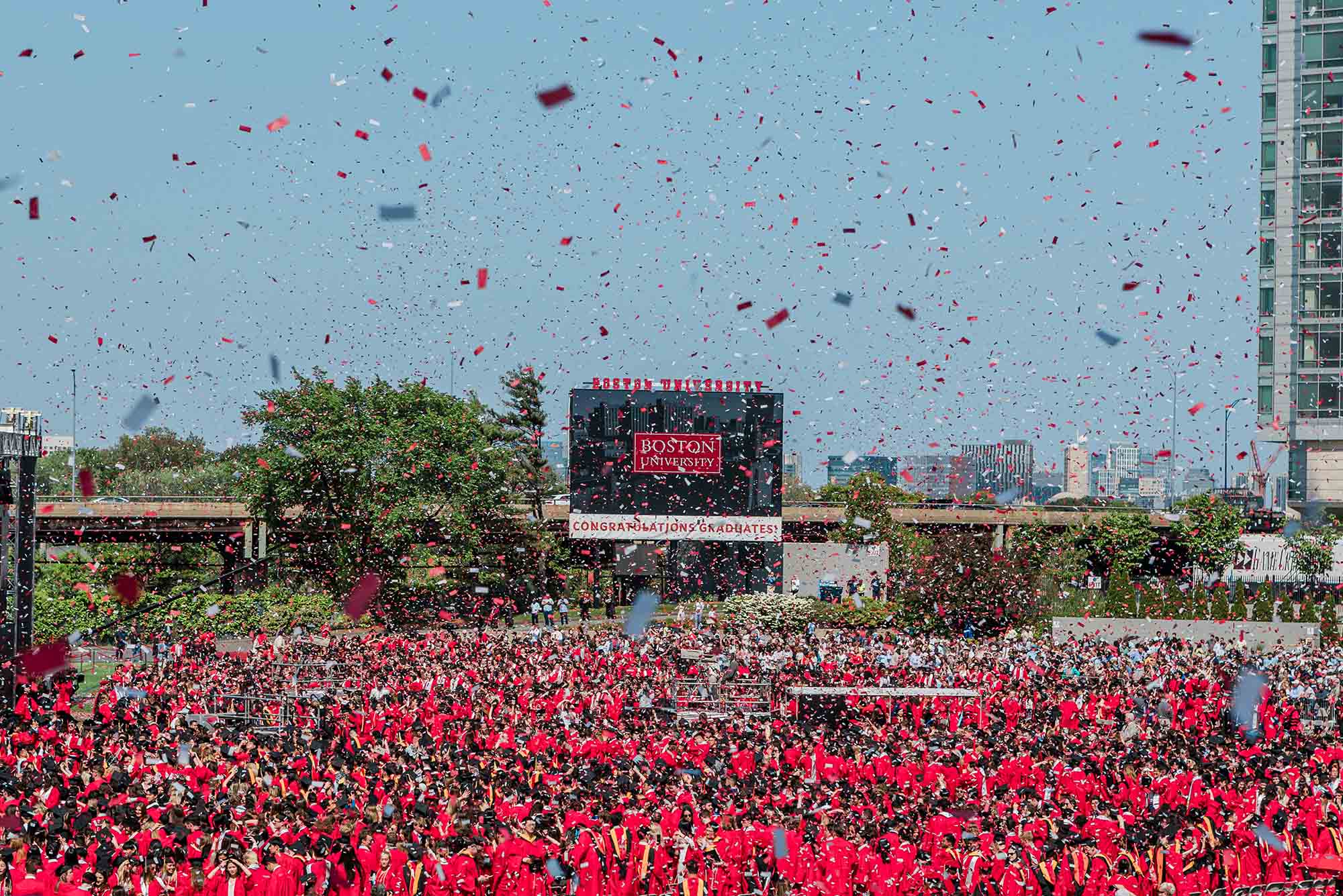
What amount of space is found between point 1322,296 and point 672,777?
54135mm

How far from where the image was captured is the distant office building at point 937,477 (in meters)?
86.5

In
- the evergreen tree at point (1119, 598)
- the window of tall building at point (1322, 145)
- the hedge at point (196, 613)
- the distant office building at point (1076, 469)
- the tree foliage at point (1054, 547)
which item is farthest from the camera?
the distant office building at point (1076, 469)

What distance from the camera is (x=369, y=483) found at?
4441 centimetres

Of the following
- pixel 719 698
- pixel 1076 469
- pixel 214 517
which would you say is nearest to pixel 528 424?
pixel 214 517

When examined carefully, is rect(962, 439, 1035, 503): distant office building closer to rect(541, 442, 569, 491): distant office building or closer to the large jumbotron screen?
rect(541, 442, 569, 491): distant office building

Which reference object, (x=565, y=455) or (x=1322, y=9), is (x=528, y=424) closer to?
(x=565, y=455)

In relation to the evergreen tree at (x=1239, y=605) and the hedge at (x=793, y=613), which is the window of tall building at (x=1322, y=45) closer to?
the evergreen tree at (x=1239, y=605)

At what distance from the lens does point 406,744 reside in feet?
61.1

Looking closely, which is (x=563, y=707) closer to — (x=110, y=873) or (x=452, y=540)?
(x=110, y=873)

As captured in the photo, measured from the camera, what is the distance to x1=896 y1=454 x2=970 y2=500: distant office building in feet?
284

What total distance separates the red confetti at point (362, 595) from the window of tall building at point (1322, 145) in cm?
4181

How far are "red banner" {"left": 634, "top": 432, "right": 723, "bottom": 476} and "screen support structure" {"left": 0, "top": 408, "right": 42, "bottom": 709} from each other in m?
23.7

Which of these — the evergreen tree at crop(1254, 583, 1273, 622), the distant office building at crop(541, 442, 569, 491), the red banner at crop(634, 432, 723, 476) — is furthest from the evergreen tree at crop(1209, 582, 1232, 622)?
the distant office building at crop(541, 442, 569, 491)

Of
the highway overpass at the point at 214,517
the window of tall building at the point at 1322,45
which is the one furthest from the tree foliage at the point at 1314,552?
the window of tall building at the point at 1322,45
